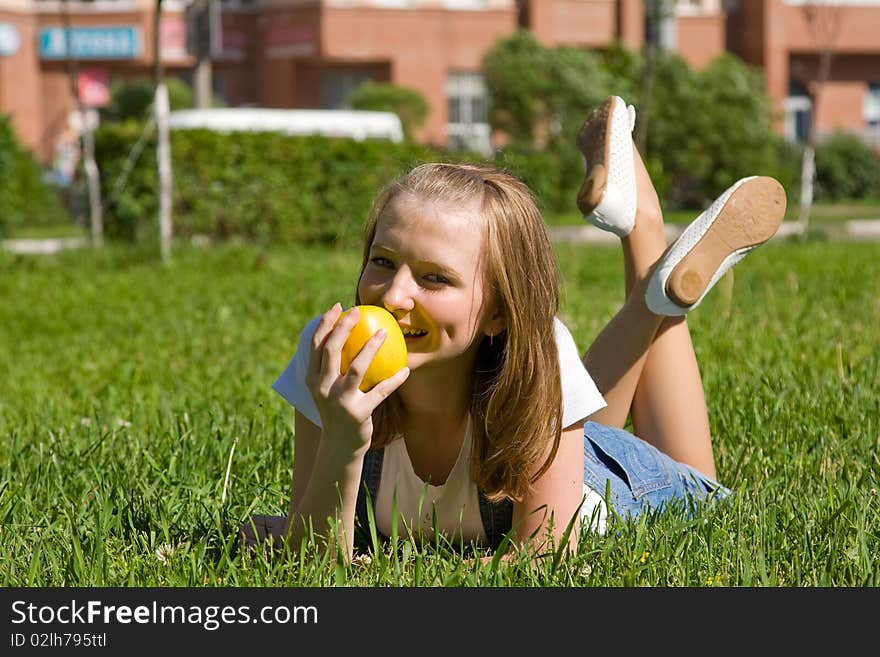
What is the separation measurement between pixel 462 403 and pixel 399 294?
15.0 inches

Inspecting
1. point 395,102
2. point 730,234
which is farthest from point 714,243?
point 395,102

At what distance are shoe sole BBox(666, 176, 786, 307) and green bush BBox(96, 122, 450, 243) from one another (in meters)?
8.37

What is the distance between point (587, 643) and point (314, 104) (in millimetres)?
32654

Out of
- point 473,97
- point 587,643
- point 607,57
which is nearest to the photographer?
point 587,643

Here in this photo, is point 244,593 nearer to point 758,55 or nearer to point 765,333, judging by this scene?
point 765,333

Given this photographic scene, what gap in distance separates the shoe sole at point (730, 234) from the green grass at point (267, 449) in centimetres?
32

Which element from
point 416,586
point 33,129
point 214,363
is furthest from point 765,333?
point 33,129

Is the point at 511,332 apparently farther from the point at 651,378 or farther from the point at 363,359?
the point at 651,378

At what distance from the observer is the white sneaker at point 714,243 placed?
11.2 ft

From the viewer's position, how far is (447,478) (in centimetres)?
285

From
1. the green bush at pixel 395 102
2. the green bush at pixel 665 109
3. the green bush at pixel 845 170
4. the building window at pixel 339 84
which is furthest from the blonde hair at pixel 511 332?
the building window at pixel 339 84

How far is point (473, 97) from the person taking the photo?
112ft

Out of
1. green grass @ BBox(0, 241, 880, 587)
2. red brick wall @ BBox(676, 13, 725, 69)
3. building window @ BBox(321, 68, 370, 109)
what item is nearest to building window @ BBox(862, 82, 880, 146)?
red brick wall @ BBox(676, 13, 725, 69)

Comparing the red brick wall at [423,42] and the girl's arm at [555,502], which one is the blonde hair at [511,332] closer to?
the girl's arm at [555,502]
